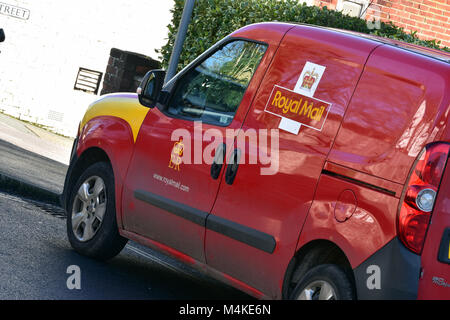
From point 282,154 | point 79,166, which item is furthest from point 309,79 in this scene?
point 79,166

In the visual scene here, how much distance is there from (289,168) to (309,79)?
0.59 metres

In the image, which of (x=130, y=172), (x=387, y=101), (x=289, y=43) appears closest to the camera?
(x=387, y=101)

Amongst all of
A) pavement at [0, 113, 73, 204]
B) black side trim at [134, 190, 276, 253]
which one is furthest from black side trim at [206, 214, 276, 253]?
pavement at [0, 113, 73, 204]

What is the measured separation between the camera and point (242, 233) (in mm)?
5652

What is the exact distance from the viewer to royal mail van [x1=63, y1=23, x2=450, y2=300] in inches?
186

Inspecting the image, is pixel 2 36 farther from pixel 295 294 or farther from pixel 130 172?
pixel 295 294

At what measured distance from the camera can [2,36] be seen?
13.2m

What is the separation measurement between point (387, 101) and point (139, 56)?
11289 millimetres

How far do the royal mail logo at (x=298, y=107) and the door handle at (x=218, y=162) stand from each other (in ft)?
1.31

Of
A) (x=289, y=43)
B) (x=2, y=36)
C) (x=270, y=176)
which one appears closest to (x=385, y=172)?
(x=270, y=176)

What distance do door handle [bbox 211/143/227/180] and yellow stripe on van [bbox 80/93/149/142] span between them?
108 cm

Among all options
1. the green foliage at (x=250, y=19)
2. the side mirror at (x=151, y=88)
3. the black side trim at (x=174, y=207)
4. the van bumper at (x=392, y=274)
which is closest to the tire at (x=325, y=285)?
the van bumper at (x=392, y=274)

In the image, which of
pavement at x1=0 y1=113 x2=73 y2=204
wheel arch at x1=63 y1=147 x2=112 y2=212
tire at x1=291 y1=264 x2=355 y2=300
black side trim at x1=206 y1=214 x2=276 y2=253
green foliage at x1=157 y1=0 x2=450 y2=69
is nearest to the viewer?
tire at x1=291 y1=264 x2=355 y2=300

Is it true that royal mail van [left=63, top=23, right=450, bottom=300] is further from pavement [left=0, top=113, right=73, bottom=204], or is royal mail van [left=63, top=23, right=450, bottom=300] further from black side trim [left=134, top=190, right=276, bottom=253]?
pavement [left=0, top=113, right=73, bottom=204]
